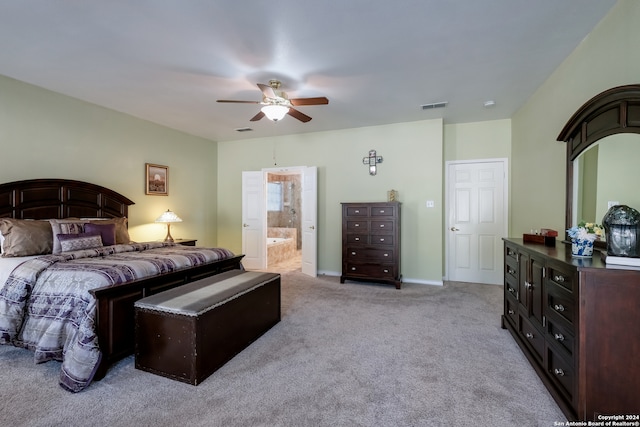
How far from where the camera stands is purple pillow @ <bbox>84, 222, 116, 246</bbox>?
344 cm

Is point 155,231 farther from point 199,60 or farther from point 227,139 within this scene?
point 199,60

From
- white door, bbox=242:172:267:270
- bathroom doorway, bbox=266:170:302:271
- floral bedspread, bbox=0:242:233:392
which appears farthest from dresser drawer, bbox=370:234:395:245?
bathroom doorway, bbox=266:170:302:271

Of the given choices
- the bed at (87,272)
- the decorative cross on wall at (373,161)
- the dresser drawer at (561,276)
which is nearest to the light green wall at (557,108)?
the dresser drawer at (561,276)

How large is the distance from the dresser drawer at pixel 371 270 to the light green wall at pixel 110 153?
10.3 ft

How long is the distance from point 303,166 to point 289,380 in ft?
13.3

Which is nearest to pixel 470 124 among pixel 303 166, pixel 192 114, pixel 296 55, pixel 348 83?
pixel 348 83

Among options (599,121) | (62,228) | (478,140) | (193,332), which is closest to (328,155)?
(478,140)

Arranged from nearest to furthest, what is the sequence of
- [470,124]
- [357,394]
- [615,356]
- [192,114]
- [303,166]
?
[615,356] → [357,394] → [192,114] → [470,124] → [303,166]

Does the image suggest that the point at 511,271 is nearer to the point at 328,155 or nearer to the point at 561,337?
the point at 561,337

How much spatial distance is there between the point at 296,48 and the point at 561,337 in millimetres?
2939

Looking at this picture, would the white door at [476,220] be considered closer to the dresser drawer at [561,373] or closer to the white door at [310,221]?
the white door at [310,221]

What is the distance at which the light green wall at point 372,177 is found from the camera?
4.79 metres

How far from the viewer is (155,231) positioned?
5027 mm

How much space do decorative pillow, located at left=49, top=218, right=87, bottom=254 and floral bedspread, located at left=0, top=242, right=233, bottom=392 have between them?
1.61ft
